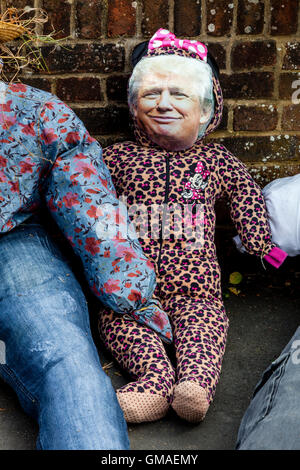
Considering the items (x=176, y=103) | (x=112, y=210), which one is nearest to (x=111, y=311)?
(x=112, y=210)

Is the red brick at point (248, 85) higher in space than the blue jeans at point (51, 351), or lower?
higher

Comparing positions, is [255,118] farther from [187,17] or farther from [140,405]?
[140,405]

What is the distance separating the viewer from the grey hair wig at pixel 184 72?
192 cm

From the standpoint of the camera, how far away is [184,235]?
6.34 ft

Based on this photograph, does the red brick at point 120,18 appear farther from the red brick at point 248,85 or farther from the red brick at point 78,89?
the red brick at point 248,85

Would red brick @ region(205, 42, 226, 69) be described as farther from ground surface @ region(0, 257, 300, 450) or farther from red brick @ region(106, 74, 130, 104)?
ground surface @ region(0, 257, 300, 450)

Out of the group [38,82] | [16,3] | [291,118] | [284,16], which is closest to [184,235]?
[291,118]

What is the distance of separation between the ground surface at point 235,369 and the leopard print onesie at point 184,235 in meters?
0.11

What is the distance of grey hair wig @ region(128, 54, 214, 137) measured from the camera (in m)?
1.92

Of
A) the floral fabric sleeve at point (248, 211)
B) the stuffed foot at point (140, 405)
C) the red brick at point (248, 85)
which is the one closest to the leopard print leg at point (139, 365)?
the stuffed foot at point (140, 405)

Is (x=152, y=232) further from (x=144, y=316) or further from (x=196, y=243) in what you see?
(x=144, y=316)

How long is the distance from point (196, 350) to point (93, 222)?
49 cm

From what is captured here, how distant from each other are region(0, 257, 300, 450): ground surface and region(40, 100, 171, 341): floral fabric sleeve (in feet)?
0.84

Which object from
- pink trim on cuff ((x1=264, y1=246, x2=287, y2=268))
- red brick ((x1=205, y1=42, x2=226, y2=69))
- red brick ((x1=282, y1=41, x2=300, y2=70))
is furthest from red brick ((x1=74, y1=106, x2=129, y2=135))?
pink trim on cuff ((x1=264, y1=246, x2=287, y2=268))
